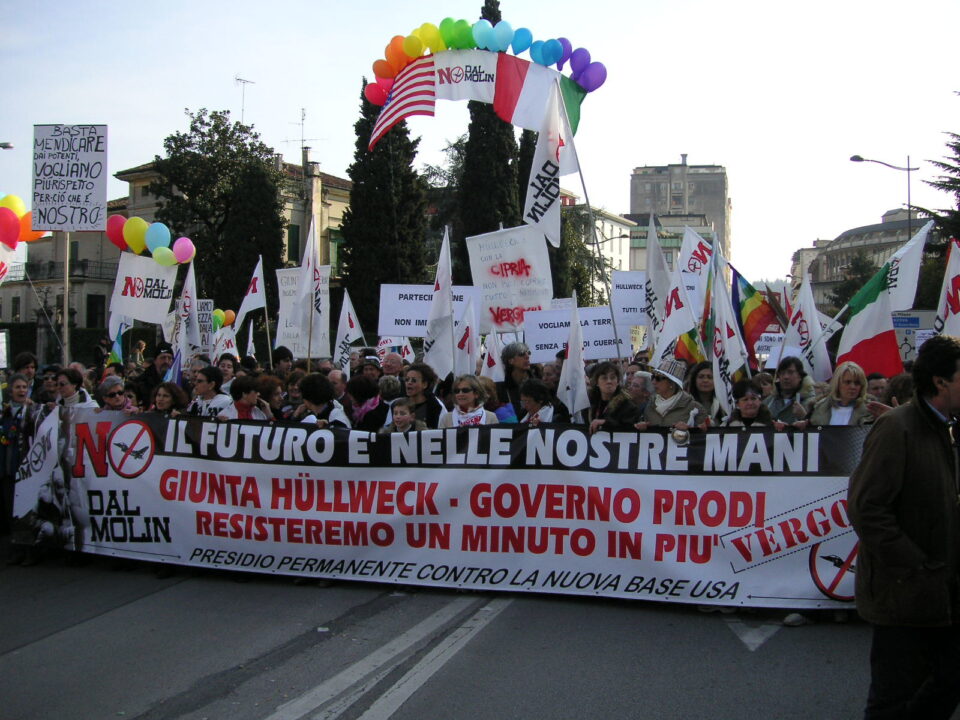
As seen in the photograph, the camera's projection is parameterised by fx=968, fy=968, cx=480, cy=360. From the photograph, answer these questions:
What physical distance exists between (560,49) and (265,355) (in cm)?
3931

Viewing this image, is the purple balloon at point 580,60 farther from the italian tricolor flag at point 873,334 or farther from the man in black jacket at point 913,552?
the man in black jacket at point 913,552

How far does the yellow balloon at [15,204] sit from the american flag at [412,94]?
15.8ft

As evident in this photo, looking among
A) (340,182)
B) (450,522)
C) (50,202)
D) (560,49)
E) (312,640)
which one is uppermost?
(340,182)

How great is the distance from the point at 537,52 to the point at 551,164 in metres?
3.22

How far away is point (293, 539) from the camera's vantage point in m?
7.17

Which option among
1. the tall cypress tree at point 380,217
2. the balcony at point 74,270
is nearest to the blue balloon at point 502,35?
the tall cypress tree at point 380,217

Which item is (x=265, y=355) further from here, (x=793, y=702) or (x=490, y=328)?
(x=793, y=702)

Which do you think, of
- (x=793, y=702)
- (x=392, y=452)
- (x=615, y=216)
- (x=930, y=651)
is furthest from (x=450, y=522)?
(x=615, y=216)

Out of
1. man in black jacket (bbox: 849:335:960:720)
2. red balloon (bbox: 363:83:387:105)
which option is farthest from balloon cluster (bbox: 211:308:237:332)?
man in black jacket (bbox: 849:335:960:720)

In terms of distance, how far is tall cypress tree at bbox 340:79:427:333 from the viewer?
4550 centimetres

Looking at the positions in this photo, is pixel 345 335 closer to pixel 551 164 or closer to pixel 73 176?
pixel 73 176

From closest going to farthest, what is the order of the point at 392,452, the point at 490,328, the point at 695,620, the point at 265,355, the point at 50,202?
the point at 695,620
the point at 392,452
the point at 50,202
the point at 490,328
the point at 265,355

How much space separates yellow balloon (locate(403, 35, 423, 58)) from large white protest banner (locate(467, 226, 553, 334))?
11.1 feet

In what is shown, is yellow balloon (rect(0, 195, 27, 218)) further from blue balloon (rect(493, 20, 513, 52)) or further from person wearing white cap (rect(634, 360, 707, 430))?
person wearing white cap (rect(634, 360, 707, 430))
